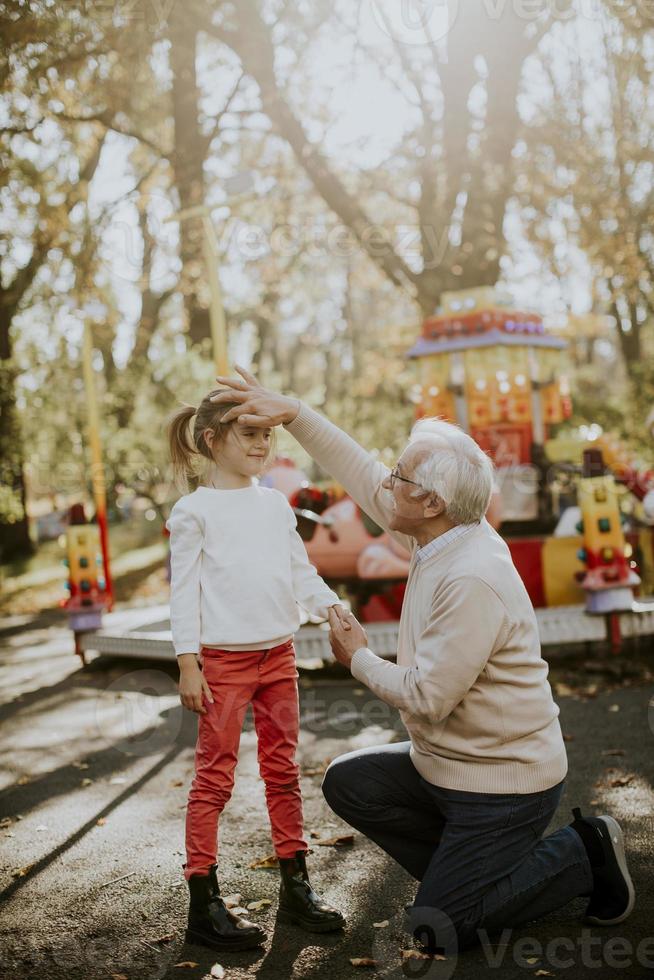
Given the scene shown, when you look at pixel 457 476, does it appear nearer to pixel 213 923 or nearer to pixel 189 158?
pixel 213 923

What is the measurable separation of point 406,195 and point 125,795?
13.9 metres

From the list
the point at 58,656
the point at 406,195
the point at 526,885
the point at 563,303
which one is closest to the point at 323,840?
the point at 526,885

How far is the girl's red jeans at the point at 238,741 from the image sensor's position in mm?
2998

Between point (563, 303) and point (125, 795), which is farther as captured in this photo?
point (563, 303)

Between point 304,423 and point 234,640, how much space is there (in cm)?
83

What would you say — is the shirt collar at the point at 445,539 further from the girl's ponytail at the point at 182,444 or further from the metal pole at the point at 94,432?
the metal pole at the point at 94,432

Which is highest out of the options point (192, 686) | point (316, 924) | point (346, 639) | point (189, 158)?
point (189, 158)

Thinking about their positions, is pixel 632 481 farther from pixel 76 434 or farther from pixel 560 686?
pixel 76 434

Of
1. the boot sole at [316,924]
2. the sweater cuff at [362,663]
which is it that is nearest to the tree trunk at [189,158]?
the sweater cuff at [362,663]

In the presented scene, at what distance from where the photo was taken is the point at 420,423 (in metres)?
3.12

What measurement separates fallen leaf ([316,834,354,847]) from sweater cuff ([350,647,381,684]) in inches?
45.7

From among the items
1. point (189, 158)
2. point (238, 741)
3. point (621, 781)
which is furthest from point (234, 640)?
point (189, 158)

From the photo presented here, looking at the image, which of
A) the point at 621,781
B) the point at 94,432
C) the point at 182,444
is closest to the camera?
the point at 182,444

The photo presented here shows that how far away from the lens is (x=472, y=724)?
279cm
